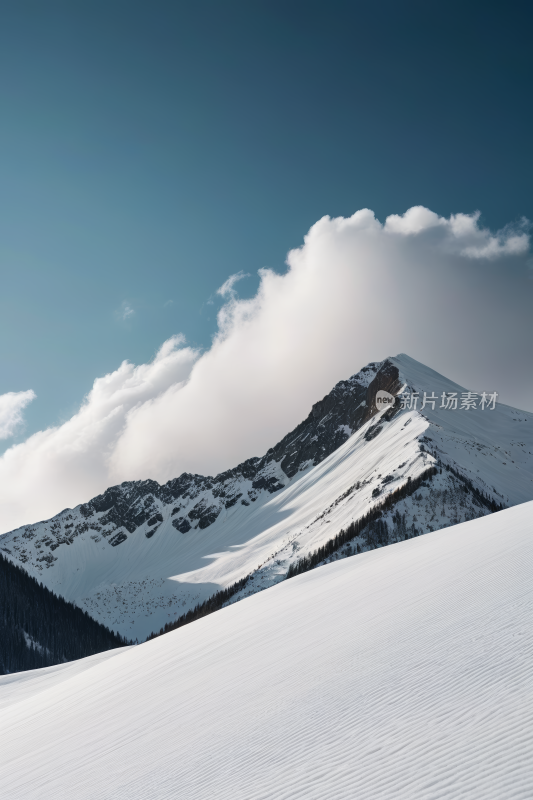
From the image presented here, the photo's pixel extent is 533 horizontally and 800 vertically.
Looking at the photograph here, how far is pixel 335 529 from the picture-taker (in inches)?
3826

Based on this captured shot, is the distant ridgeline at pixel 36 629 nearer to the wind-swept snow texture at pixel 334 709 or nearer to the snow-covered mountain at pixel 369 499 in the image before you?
the snow-covered mountain at pixel 369 499

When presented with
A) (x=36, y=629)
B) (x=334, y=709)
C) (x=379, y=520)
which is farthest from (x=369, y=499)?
(x=334, y=709)

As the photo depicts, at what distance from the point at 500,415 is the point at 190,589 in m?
124

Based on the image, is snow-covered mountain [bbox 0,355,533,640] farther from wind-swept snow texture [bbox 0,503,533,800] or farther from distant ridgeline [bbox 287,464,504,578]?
wind-swept snow texture [bbox 0,503,533,800]

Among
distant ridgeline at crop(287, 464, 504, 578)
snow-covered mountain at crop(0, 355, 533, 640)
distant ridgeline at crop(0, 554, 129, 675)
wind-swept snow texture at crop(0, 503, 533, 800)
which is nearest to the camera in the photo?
wind-swept snow texture at crop(0, 503, 533, 800)

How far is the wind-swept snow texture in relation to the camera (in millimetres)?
5051

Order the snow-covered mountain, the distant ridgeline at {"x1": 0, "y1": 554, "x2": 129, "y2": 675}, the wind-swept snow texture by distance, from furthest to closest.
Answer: the distant ridgeline at {"x1": 0, "y1": 554, "x2": 129, "y2": 675} < the snow-covered mountain < the wind-swept snow texture

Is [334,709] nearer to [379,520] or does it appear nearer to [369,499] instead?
[379,520]

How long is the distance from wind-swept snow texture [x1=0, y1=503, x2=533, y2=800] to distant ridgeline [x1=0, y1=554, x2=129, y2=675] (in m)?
112

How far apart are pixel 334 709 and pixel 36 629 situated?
132 m

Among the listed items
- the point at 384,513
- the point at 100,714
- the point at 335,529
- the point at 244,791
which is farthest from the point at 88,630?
the point at 244,791

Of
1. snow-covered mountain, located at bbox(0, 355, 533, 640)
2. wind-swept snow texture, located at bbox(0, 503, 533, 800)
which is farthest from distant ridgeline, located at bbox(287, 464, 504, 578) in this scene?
wind-swept snow texture, located at bbox(0, 503, 533, 800)

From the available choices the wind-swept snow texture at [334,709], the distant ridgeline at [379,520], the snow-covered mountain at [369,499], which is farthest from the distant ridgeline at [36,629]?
the wind-swept snow texture at [334,709]

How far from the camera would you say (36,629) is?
113688 millimetres
